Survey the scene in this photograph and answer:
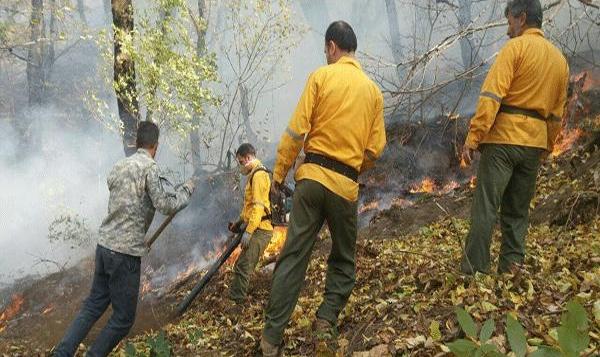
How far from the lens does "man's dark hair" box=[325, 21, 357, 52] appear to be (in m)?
3.96

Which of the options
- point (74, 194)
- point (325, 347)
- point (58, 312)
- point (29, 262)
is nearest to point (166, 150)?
point (74, 194)

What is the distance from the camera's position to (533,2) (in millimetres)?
4199

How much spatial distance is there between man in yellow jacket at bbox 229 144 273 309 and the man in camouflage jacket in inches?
90.3

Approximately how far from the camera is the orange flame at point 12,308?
9578 millimetres

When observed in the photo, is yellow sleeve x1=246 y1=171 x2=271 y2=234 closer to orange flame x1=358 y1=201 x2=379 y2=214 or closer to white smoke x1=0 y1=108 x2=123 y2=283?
white smoke x1=0 y1=108 x2=123 y2=283

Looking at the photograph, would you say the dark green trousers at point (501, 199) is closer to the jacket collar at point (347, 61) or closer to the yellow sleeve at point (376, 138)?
the yellow sleeve at point (376, 138)

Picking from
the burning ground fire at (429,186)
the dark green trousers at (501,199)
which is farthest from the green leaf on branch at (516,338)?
the burning ground fire at (429,186)

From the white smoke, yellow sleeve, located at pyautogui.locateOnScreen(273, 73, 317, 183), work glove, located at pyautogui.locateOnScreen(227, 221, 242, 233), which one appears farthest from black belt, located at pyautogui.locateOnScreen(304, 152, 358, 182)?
the white smoke

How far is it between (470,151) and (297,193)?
1.57 meters

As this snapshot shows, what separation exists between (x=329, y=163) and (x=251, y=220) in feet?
11.1

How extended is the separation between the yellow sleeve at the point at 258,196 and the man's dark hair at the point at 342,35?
10.5 feet

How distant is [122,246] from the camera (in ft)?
14.6

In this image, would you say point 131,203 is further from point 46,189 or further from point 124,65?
point 46,189

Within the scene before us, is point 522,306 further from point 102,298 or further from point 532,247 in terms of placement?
point 102,298
